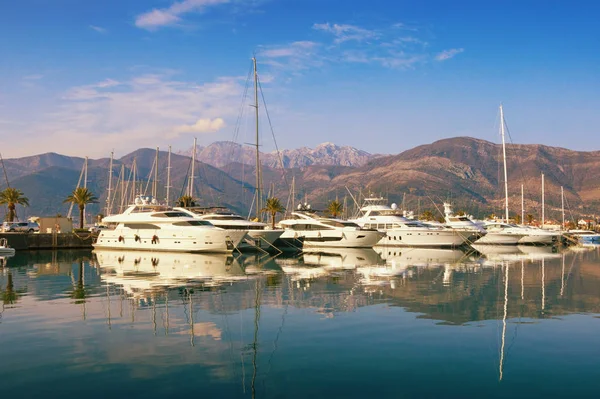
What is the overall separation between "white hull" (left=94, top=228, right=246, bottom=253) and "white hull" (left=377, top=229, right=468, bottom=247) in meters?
25.7

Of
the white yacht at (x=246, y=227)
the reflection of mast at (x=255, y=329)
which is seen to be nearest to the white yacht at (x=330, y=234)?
the white yacht at (x=246, y=227)

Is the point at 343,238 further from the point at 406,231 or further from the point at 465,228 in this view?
the point at 465,228

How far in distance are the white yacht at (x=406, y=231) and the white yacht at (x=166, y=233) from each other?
24929mm

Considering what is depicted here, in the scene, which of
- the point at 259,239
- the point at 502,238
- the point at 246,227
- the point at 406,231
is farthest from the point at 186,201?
the point at 502,238

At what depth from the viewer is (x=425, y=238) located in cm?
7494

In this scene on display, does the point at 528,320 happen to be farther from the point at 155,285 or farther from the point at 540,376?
the point at 155,285

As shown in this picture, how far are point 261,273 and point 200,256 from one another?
1735cm

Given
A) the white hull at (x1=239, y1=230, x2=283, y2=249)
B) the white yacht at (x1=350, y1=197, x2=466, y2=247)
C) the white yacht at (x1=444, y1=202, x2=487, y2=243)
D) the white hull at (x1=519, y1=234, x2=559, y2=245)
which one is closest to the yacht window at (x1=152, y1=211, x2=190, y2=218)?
the white hull at (x1=239, y1=230, x2=283, y2=249)

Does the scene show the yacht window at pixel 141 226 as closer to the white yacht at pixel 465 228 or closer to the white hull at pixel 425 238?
the white hull at pixel 425 238

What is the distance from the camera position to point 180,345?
675 inches

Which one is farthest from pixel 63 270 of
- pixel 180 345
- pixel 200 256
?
pixel 180 345

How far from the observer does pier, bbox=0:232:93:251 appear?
7062 centimetres

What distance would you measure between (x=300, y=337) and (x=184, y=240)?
4260 cm

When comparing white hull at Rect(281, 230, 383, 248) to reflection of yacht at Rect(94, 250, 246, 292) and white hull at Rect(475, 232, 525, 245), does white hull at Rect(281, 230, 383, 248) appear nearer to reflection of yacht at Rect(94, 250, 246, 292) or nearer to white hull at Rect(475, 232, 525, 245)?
reflection of yacht at Rect(94, 250, 246, 292)
